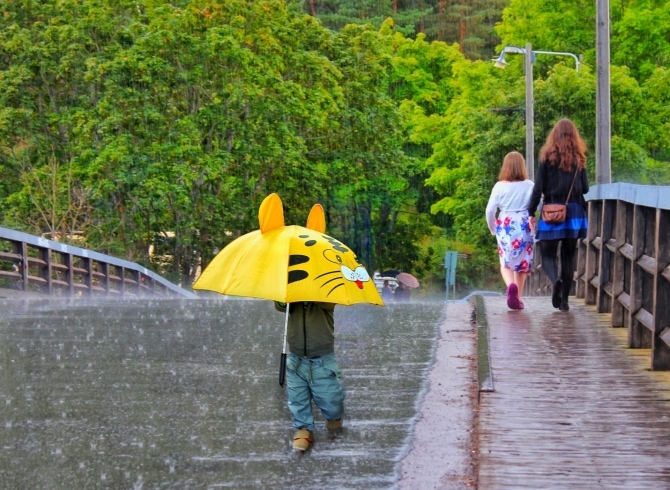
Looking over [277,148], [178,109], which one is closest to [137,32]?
[178,109]

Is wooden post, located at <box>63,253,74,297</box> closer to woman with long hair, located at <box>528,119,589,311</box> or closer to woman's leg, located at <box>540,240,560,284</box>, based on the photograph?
woman's leg, located at <box>540,240,560,284</box>

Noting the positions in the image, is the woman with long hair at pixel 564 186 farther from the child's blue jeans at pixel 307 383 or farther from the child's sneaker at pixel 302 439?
the child's sneaker at pixel 302 439

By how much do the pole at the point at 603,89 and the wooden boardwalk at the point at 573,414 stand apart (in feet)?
39.9

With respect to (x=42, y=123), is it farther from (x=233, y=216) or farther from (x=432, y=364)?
(x=432, y=364)

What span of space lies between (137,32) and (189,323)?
101 feet

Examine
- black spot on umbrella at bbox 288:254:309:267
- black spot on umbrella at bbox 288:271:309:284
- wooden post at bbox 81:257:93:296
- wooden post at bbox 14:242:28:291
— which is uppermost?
black spot on umbrella at bbox 288:254:309:267

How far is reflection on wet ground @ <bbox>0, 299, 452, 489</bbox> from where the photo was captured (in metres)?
6.84

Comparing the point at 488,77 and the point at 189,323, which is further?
the point at 488,77

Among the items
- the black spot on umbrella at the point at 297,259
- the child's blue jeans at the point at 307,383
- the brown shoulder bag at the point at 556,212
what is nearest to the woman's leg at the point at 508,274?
the brown shoulder bag at the point at 556,212

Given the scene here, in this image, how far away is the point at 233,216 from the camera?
1737 inches

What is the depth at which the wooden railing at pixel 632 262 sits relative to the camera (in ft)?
29.4

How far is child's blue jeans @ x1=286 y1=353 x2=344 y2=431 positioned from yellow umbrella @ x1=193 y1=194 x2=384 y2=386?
0.85 feet

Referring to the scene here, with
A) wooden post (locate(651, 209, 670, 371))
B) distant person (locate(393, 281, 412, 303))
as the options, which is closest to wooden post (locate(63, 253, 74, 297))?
wooden post (locate(651, 209, 670, 371))

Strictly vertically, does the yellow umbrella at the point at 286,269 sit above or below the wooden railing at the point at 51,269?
above
